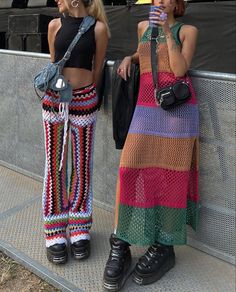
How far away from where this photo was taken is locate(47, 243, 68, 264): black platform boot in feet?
8.76

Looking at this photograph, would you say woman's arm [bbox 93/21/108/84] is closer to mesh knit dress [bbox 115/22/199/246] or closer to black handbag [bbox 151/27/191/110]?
mesh knit dress [bbox 115/22/199/246]

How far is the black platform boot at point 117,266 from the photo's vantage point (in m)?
2.41

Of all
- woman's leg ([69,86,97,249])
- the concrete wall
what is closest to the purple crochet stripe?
the concrete wall

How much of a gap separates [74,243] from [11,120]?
6.04 ft

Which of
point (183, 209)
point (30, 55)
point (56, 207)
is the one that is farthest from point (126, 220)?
point (30, 55)

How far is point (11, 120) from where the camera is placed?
13.5 feet

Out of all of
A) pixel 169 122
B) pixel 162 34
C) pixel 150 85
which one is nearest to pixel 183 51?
pixel 162 34

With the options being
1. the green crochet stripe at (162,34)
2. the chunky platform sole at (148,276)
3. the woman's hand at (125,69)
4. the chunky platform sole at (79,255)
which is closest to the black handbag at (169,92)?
the green crochet stripe at (162,34)

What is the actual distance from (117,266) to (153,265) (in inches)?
8.9

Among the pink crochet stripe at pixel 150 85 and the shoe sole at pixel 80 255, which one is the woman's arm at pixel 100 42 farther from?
the shoe sole at pixel 80 255

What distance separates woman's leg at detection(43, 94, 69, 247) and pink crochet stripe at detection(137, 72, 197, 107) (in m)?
0.53

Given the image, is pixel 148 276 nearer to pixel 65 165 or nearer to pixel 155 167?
pixel 155 167

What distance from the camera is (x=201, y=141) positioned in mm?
2604

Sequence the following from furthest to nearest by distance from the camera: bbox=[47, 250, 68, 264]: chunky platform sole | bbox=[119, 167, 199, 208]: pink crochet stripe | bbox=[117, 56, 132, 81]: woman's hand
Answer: bbox=[47, 250, 68, 264]: chunky platform sole < bbox=[117, 56, 132, 81]: woman's hand < bbox=[119, 167, 199, 208]: pink crochet stripe
